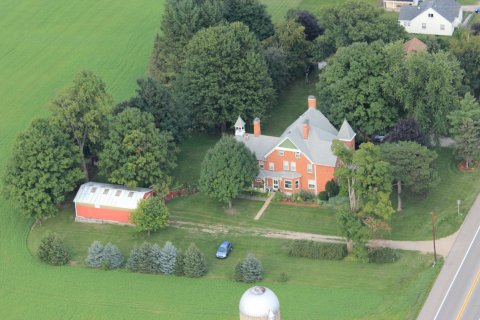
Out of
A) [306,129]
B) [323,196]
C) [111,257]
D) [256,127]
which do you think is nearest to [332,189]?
[323,196]

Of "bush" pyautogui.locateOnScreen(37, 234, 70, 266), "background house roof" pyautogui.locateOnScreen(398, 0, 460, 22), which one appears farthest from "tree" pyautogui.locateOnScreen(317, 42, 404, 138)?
"bush" pyautogui.locateOnScreen(37, 234, 70, 266)

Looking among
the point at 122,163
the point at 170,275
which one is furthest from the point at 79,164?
the point at 170,275

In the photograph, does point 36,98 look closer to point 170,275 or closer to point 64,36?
point 64,36

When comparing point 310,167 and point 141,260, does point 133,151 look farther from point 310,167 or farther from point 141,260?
point 310,167

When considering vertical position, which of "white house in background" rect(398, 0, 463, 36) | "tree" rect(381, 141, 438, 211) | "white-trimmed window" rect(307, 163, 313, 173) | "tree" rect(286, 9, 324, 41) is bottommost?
"white-trimmed window" rect(307, 163, 313, 173)

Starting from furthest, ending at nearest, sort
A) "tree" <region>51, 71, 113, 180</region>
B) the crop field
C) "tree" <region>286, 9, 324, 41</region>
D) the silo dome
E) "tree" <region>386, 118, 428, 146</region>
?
"tree" <region>286, 9, 324, 41</region> < "tree" <region>51, 71, 113, 180</region> < "tree" <region>386, 118, 428, 146</region> < the crop field < the silo dome

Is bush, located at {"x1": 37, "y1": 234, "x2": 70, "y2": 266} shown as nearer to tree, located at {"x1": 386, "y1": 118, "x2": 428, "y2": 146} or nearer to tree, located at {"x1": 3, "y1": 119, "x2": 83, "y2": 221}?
tree, located at {"x1": 3, "y1": 119, "x2": 83, "y2": 221}
